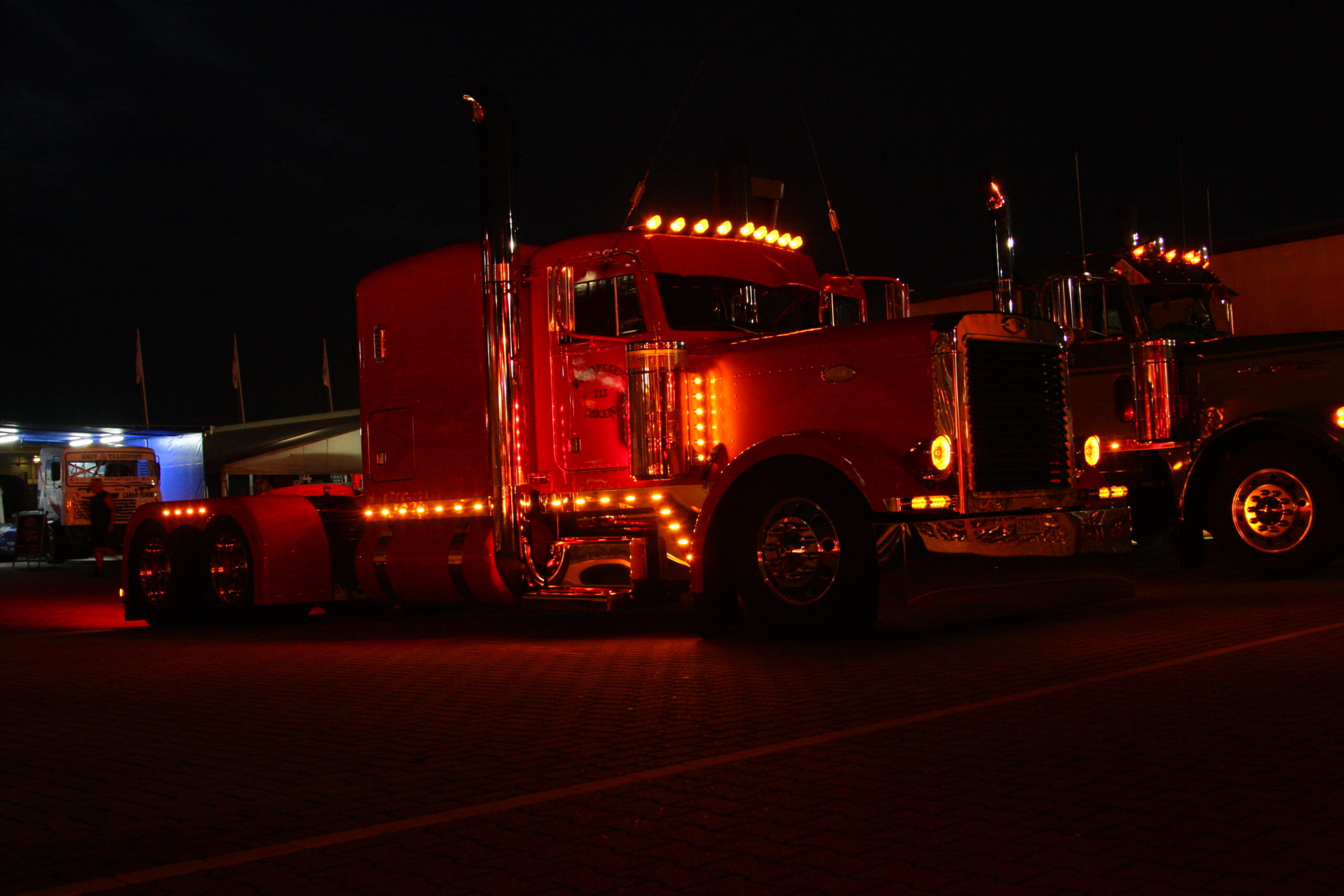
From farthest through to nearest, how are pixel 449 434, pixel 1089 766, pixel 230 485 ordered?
pixel 230 485, pixel 449 434, pixel 1089 766

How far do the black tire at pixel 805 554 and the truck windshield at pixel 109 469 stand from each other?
3046cm

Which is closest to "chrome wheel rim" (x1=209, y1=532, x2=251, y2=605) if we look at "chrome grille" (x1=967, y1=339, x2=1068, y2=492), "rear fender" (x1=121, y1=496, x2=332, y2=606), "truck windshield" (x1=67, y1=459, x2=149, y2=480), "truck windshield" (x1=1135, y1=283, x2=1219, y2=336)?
"rear fender" (x1=121, y1=496, x2=332, y2=606)

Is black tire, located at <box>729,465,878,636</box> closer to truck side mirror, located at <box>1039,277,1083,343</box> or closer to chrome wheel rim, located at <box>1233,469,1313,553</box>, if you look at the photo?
truck side mirror, located at <box>1039,277,1083,343</box>

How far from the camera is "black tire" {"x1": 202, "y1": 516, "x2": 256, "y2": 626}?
1225 cm

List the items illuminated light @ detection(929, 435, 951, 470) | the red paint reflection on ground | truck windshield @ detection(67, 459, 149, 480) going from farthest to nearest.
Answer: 1. truck windshield @ detection(67, 459, 149, 480)
2. the red paint reflection on ground
3. illuminated light @ detection(929, 435, 951, 470)

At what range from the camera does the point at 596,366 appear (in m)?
10.2

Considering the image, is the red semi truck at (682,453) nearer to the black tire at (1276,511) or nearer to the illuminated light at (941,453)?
the illuminated light at (941,453)

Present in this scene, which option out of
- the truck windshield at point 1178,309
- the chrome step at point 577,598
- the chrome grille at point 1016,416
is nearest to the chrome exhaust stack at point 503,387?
the chrome step at point 577,598

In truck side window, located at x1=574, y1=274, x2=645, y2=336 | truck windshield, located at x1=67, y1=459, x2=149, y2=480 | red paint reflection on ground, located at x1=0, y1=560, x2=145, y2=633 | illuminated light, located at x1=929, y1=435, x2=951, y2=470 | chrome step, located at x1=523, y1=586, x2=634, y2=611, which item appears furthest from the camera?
truck windshield, located at x1=67, y1=459, x2=149, y2=480

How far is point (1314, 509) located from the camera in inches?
474

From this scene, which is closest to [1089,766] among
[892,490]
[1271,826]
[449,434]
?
[1271,826]

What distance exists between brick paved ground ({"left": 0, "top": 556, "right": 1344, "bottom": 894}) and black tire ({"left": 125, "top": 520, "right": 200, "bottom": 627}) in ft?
11.5

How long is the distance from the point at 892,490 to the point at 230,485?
1421 inches

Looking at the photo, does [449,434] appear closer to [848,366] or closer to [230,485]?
[848,366]
